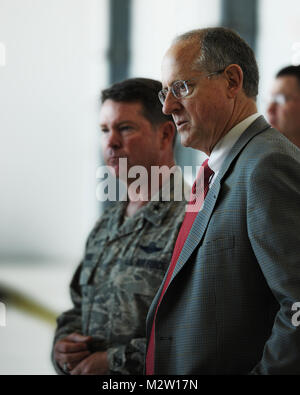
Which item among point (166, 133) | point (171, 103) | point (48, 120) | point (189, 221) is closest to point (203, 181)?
point (189, 221)

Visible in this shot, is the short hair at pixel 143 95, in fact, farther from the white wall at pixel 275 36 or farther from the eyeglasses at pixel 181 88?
the white wall at pixel 275 36

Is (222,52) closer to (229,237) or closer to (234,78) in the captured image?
(234,78)

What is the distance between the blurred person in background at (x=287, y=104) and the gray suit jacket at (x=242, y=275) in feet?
3.15

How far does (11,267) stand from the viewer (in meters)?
3.07

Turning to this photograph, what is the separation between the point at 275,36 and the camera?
10.1 ft

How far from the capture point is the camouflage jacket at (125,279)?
1.42 meters

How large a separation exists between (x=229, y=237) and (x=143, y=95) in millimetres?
758

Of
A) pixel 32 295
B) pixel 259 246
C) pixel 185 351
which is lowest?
pixel 32 295

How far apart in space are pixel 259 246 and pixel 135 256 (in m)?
0.58

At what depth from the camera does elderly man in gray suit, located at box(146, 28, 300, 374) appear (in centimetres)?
95

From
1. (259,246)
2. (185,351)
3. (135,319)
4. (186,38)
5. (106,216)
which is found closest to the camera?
(259,246)

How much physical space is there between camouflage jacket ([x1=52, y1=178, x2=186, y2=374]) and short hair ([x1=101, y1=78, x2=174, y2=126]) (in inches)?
11.6
